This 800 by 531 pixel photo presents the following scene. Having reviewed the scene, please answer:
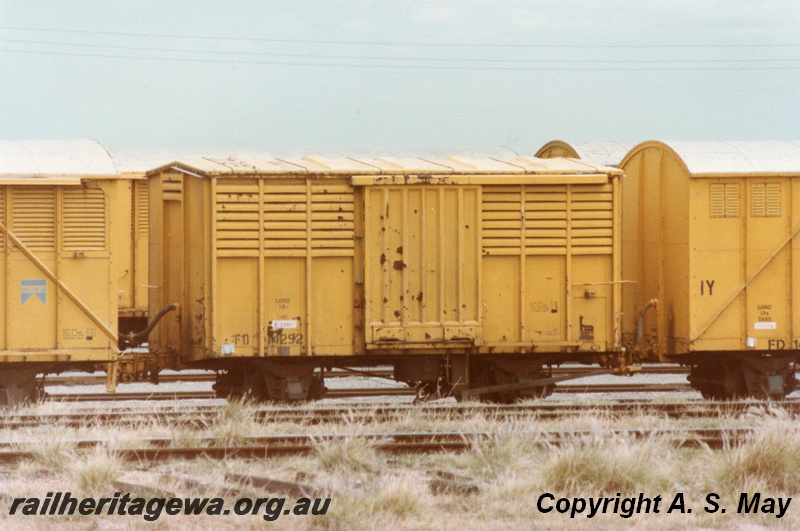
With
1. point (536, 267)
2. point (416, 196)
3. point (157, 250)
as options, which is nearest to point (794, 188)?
point (536, 267)

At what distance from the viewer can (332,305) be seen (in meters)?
13.0

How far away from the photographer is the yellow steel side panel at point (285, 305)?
1290 cm

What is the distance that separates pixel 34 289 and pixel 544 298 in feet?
20.3

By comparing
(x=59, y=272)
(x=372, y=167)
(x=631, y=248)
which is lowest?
(x=59, y=272)

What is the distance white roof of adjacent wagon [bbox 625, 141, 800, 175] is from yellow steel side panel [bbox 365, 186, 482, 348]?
2.91 meters

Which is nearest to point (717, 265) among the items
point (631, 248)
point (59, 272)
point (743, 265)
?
point (743, 265)

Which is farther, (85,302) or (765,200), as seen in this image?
(765,200)

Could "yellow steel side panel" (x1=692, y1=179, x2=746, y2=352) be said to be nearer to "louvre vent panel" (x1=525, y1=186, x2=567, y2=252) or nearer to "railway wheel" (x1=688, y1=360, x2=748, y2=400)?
"railway wheel" (x1=688, y1=360, x2=748, y2=400)

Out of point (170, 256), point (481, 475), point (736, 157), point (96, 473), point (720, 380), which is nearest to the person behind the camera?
point (96, 473)

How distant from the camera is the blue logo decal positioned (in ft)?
42.7

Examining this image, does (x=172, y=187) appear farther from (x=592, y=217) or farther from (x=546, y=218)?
(x=592, y=217)

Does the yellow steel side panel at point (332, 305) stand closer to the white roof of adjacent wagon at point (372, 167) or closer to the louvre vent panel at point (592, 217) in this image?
the white roof of adjacent wagon at point (372, 167)

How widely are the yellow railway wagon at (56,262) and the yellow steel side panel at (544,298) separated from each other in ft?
16.6

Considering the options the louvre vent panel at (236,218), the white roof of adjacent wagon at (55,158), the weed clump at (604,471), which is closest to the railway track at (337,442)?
the weed clump at (604,471)
